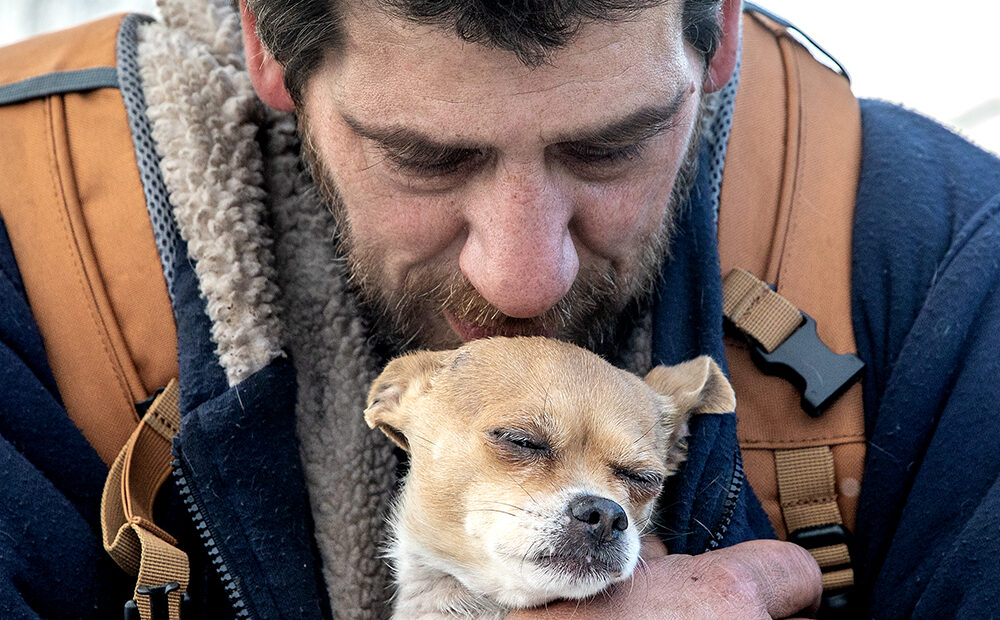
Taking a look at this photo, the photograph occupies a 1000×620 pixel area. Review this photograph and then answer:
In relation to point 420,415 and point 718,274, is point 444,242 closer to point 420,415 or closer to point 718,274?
point 420,415

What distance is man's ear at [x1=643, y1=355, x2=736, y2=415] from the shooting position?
1.89 metres

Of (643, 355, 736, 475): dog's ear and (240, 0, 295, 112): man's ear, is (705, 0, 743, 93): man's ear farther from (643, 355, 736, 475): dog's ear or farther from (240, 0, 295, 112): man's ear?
(240, 0, 295, 112): man's ear

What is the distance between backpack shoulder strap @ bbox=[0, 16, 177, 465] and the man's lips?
60cm

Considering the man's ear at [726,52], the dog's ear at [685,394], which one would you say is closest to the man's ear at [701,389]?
the dog's ear at [685,394]

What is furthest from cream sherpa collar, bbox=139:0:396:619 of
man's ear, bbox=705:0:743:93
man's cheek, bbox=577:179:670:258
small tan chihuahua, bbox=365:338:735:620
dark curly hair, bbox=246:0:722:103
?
man's ear, bbox=705:0:743:93

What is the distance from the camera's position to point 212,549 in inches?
71.7

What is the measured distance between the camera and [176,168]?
1.99 metres

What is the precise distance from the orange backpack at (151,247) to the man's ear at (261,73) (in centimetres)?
31

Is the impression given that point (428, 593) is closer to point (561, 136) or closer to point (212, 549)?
point (212, 549)

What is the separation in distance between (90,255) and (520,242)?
3.09 ft

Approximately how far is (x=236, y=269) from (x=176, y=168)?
27 cm

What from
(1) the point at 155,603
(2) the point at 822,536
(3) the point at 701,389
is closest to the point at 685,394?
(3) the point at 701,389

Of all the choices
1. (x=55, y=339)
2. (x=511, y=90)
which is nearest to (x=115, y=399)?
(x=55, y=339)

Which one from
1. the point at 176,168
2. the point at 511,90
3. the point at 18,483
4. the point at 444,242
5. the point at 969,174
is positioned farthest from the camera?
the point at 969,174
